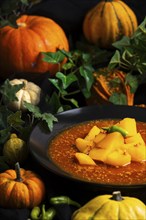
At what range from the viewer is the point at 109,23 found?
2539mm

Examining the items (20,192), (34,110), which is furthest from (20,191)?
(34,110)

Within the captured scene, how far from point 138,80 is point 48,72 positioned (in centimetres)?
32

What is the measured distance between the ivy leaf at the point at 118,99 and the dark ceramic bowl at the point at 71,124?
0.30m

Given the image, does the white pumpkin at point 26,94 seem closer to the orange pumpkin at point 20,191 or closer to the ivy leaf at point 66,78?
the ivy leaf at point 66,78

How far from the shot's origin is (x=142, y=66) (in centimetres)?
230

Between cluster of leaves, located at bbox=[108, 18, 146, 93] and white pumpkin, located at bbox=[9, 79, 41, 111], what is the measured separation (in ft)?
0.99

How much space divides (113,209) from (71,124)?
571mm

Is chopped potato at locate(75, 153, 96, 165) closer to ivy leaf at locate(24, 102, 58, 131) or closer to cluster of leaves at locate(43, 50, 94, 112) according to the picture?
ivy leaf at locate(24, 102, 58, 131)

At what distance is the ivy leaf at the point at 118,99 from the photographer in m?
2.22

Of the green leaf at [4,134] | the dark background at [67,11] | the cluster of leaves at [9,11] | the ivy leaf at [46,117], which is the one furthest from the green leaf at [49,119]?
the dark background at [67,11]

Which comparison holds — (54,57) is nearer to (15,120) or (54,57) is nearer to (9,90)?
(9,90)

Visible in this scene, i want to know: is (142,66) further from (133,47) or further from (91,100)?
(91,100)

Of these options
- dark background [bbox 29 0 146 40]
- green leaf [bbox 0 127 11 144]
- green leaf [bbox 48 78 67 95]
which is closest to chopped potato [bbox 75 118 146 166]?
green leaf [bbox 0 127 11 144]

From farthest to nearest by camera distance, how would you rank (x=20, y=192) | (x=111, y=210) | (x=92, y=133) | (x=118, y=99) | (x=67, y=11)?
1. (x=67, y=11)
2. (x=118, y=99)
3. (x=92, y=133)
4. (x=20, y=192)
5. (x=111, y=210)
